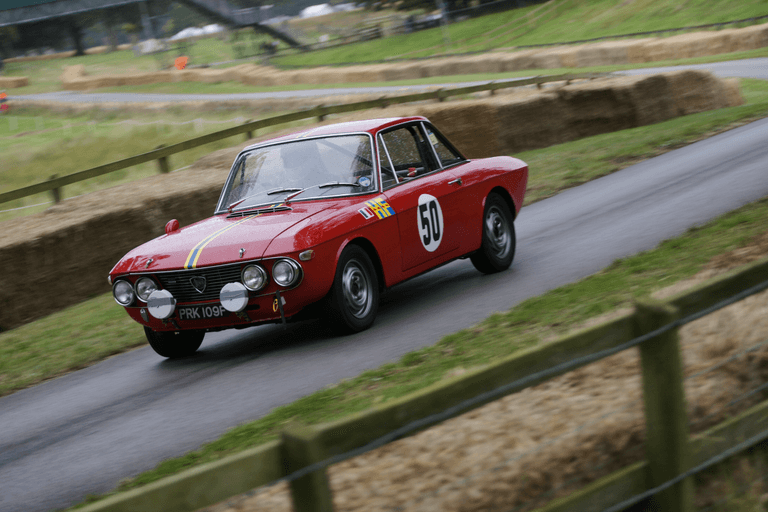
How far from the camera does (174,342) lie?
7.77 m

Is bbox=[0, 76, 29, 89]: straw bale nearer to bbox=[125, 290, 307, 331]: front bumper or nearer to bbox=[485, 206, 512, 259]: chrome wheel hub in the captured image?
bbox=[485, 206, 512, 259]: chrome wheel hub

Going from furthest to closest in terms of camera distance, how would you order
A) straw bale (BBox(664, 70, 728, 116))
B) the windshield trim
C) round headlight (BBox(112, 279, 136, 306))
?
straw bale (BBox(664, 70, 728, 116)), the windshield trim, round headlight (BBox(112, 279, 136, 306))

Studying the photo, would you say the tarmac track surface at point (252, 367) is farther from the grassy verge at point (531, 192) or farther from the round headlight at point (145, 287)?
the round headlight at point (145, 287)

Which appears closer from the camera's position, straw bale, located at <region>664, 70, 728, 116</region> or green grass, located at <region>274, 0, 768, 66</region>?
straw bale, located at <region>664, 70, 728, 116</region>

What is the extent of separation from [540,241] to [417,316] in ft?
10.3

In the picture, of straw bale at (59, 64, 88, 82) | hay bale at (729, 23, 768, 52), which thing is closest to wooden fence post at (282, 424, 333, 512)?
hay bale at (729, 23, 768, 52)

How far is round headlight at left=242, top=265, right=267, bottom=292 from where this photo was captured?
666 cm

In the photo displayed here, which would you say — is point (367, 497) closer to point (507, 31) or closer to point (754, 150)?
point (754, 150)

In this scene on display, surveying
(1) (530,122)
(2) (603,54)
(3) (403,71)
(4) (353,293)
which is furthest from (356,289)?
(3) (403,71)

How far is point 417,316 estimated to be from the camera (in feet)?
25.3

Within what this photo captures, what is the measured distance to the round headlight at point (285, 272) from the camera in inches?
259

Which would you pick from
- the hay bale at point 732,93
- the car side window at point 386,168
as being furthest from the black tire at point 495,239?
the hay bale at point 732,93

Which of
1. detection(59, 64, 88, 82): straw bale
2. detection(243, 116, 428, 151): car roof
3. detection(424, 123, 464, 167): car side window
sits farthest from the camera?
detection(59, 64, 88, 82): straw bale

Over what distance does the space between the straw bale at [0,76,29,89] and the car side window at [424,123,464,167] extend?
2391 inches
